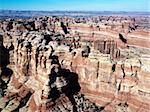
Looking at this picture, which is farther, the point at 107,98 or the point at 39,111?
the point at 107,98

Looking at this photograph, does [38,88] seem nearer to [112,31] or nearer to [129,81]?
[129,81]

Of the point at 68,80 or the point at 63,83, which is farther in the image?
the point at 68,80

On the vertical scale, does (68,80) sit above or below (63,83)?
below

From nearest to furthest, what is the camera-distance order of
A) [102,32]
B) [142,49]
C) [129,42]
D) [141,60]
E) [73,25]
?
1. [141,60]
2. [142,49]
3. [129,42]
4. [102,32]
5. [73,25]

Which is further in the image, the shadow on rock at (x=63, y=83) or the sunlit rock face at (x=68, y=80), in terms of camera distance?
the shadow on rock at (x=63, y=83)

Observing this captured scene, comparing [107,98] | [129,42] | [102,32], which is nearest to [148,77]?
[107,98]

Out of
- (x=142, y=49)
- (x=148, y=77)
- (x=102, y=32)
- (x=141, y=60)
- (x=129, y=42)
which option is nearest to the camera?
(x=148, y=77)

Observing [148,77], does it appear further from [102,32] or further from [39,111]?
[102,32]

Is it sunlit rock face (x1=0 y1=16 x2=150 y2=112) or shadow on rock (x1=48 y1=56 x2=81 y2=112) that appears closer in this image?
sunlit rock face (x1=0 y1=16 x2=150 y2=112)

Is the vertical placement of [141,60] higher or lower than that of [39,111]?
higher
